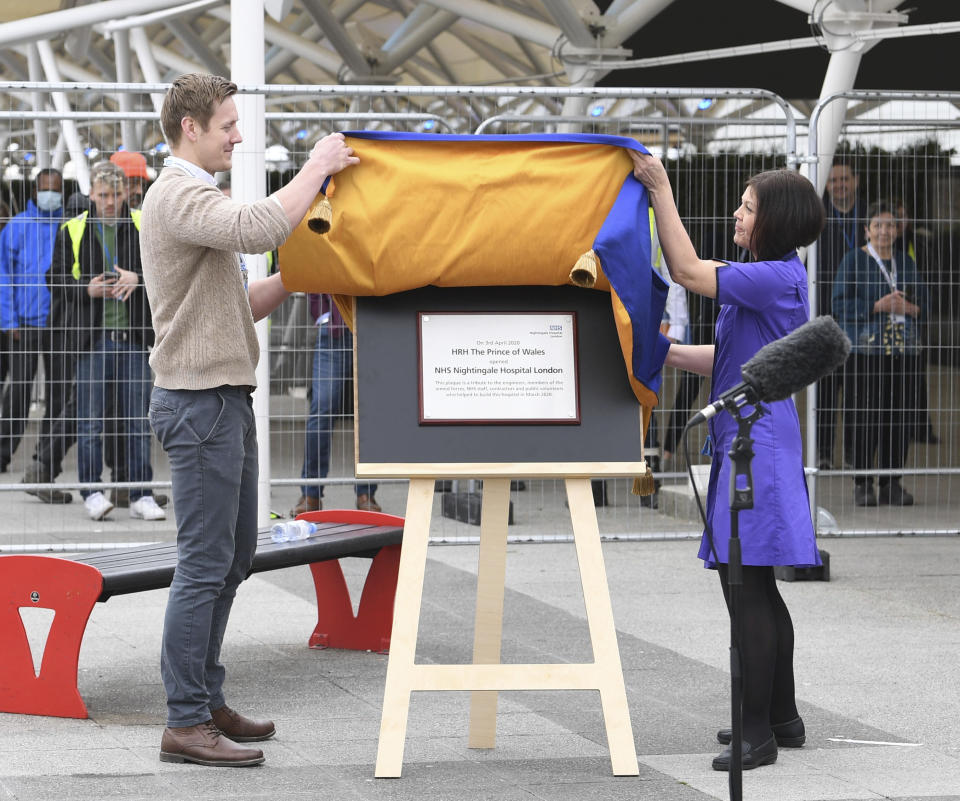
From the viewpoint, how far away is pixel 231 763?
4.95 m

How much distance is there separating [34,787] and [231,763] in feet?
2.06

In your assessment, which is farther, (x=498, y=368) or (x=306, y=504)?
(x=306, y=504)

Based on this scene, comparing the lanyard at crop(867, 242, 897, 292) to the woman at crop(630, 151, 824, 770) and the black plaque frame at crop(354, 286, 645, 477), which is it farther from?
the black plaque frame at crop(354, 286, 645, 477)

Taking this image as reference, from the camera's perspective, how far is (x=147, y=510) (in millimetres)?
10461

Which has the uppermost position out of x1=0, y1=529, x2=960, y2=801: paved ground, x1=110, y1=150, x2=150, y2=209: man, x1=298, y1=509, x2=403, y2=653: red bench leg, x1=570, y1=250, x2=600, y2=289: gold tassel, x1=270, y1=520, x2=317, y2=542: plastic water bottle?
x1=110, y1=150, x2=150, y2=209: man

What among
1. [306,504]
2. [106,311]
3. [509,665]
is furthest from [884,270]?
[509,665]

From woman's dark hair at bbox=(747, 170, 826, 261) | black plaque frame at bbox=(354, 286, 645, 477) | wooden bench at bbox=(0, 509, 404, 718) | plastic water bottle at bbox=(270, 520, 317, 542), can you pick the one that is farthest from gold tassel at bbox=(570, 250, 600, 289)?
plastic water bottle at bbox=(270, 520, 317, 542)

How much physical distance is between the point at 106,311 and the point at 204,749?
551 cm

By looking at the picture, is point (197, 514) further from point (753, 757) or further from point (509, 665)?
point (753, 757)

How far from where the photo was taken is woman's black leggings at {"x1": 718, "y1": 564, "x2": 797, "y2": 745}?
4949mm

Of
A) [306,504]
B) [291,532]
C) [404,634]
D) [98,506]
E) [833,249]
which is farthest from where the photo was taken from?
[98,506]

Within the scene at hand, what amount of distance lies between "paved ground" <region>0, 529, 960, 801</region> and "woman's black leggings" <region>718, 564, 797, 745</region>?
0.18 meters

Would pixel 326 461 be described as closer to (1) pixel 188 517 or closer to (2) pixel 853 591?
(2) pixel 853 591

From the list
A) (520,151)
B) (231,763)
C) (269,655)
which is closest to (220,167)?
(520,151)
